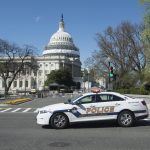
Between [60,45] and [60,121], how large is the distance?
170 metres

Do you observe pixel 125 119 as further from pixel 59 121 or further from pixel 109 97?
pixel 59 121

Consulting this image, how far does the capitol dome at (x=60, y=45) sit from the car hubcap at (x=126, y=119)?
16843cm

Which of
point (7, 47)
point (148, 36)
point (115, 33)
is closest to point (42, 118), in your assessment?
point (148, 36)

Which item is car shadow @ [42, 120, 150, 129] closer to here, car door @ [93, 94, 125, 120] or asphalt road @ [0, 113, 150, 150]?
asphalt road @ [0, 113, 150, 150]

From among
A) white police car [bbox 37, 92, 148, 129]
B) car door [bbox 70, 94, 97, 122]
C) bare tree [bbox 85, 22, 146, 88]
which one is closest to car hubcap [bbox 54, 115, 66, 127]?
white police car [bbox 37, 92, 148, 129]

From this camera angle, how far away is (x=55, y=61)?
177750 millimetres

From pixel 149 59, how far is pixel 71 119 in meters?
25.6

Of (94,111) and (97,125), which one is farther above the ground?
(94,111)

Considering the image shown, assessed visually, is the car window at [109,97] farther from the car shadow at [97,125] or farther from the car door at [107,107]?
the car shadow at [97,125]

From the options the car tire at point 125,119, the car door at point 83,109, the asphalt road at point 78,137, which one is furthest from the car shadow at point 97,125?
the car door at point 83,109

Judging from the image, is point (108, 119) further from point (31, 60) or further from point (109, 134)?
point (31, 60)

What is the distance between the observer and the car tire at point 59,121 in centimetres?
1538

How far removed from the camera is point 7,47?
8169 cm

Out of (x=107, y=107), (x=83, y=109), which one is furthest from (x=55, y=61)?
(x=83, y=109)
